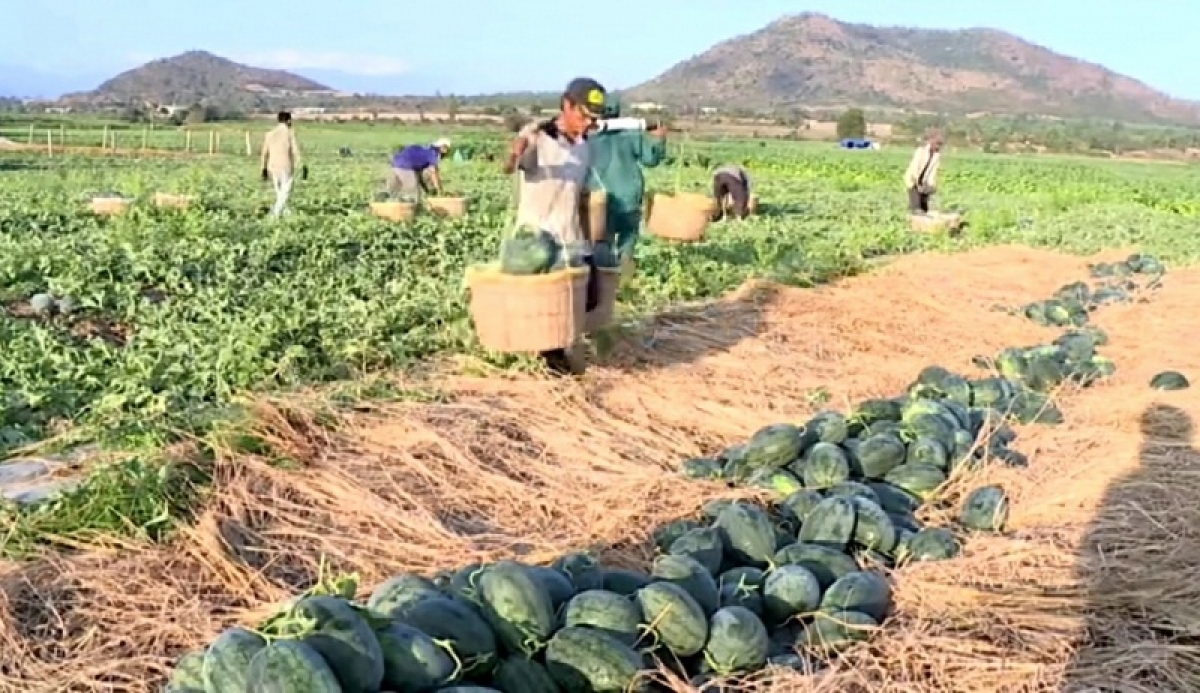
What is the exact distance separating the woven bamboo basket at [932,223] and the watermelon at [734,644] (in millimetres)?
15955

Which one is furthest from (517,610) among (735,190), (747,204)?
(747,204)

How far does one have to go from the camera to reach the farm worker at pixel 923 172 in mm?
18953

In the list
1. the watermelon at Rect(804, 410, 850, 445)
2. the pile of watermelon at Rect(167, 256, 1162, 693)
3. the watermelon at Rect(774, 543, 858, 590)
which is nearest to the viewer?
the pile of watermelon at Rect(167, 256, 1162, 693)

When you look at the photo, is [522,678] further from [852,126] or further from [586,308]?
[852,126]

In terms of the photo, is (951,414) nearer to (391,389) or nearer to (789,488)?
(789,488)

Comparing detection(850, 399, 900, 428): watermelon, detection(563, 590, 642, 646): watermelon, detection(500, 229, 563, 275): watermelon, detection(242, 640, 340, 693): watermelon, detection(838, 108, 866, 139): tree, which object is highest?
detection(838, 108, 866, 139): tree

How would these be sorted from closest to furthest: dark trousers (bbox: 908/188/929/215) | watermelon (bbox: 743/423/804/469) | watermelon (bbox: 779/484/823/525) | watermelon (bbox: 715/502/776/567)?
watermelon (bbox: 715/502/776/567) → watermelon (bbox: 779/484/823/525) → watermelon (bbox: 743/423/804/469) → dark trousers (bbox: 908/188/929/215)

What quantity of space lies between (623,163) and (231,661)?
25.5 feet

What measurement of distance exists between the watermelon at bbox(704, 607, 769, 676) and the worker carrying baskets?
11.4 ft

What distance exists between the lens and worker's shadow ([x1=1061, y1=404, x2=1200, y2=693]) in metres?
3.59

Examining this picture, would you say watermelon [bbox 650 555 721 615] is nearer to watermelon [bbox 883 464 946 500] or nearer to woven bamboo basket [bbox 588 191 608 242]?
watermelon [bbox 883 464 946 500]

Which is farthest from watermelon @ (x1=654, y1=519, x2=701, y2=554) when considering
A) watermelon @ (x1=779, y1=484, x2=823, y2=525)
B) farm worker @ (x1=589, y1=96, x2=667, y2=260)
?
farm worker @ (x1=589, y1=96, x2=667, y2=260)

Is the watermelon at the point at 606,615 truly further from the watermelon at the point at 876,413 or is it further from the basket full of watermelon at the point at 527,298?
the basket full of watermelon at the point at 527,298

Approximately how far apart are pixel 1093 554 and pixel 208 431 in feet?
12.9
